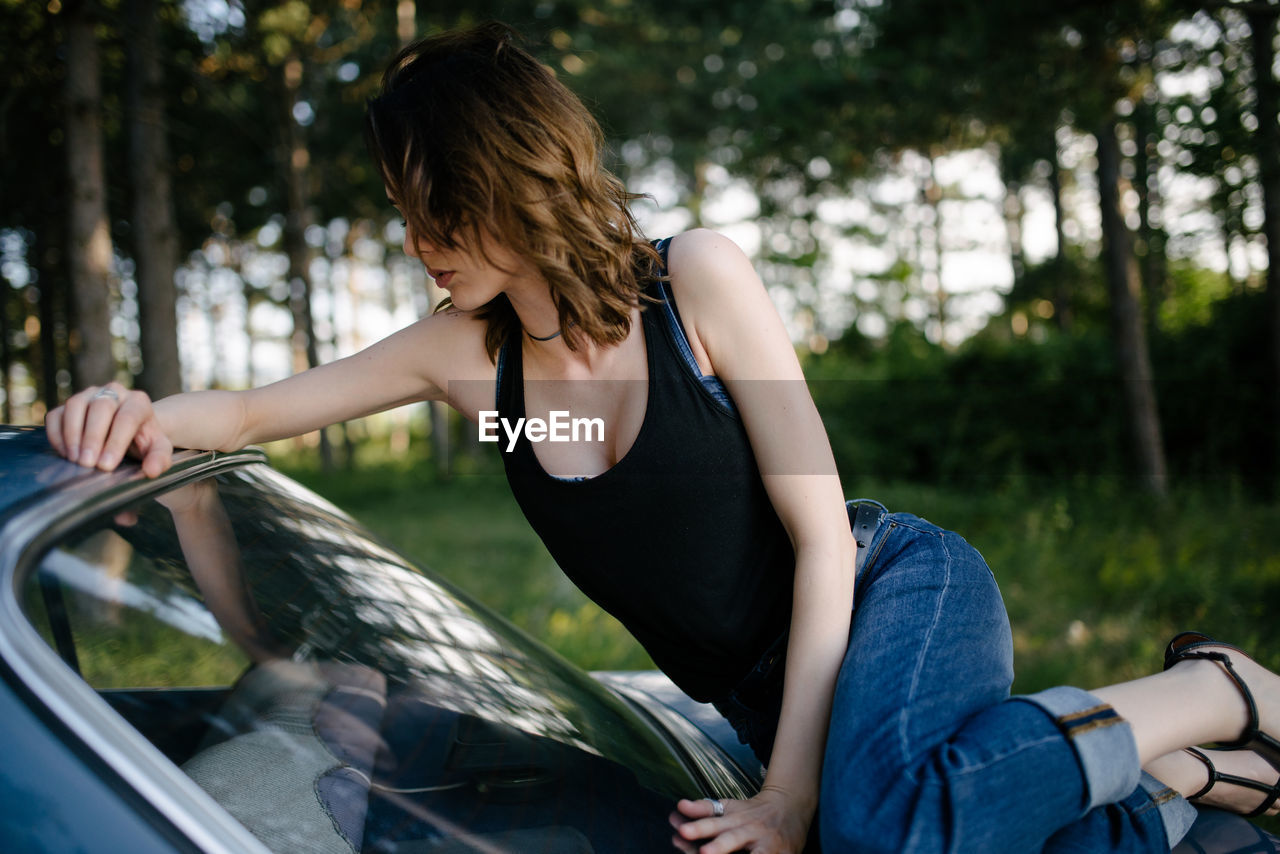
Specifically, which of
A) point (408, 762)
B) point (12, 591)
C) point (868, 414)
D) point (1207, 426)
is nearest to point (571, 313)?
point (408, 762)

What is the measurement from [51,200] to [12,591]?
11.8 metres

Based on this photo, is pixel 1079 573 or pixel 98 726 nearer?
pixel 98 726

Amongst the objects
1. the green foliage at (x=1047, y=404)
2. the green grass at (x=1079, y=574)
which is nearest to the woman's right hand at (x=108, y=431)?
the green grass at (x=1079, y=574)

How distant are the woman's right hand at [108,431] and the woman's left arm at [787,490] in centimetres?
82

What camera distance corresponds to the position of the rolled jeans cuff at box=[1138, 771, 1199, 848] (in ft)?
4.08

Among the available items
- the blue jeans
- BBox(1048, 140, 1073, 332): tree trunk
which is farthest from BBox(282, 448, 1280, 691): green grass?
BBox(1048, 140, 1073, 332): tree trunk

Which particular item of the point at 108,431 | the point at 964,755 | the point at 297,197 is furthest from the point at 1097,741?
the point at 297,197

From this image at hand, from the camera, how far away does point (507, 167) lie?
4.68ft

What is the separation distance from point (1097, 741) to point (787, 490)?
1.75 ft

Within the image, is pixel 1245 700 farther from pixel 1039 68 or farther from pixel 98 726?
pixel 1039 68

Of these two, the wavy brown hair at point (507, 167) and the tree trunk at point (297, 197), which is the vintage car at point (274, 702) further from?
the tree trunk at point (297, 197)

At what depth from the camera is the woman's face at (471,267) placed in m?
1.49

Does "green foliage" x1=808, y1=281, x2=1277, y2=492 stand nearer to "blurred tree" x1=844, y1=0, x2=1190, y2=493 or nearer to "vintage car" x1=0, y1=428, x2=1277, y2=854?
"blurred tree" x1=844, y1=0, x2=1190, y2=493

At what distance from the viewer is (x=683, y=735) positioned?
1.69 meters
